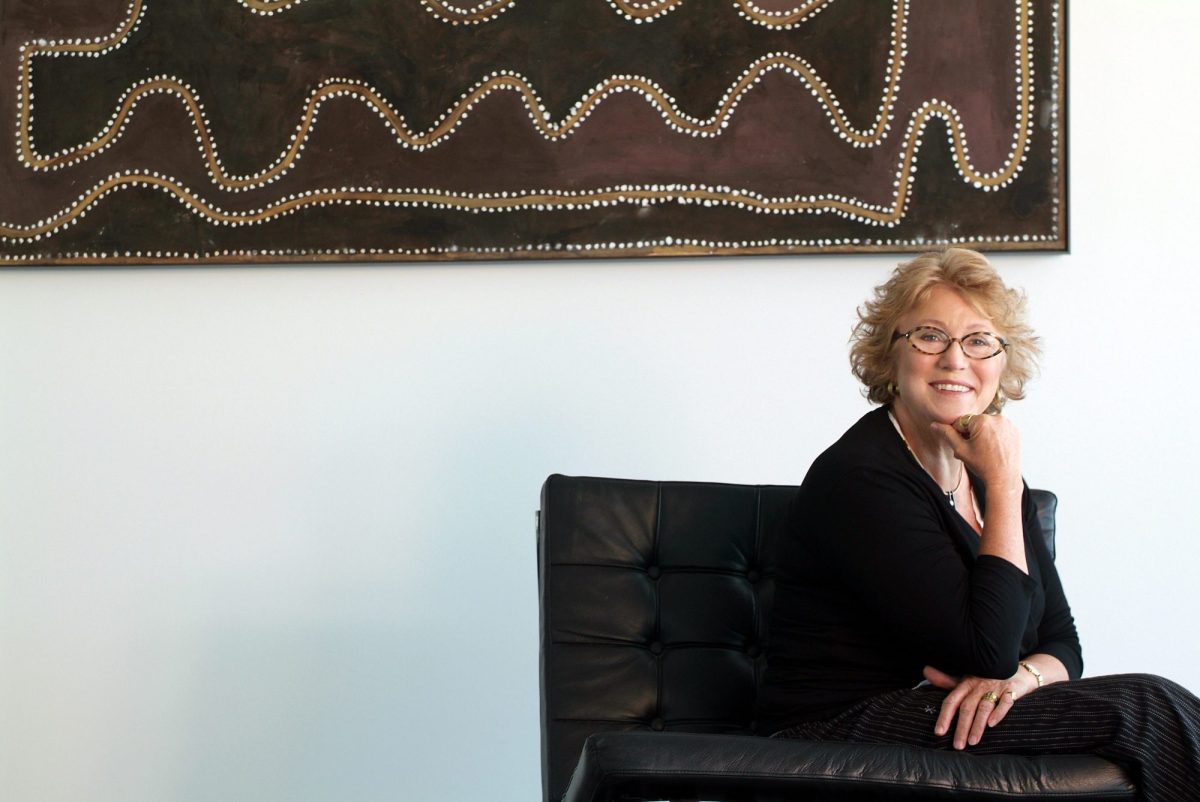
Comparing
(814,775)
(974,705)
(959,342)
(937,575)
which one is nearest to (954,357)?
(959,342)

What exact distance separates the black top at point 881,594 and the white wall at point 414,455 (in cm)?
61

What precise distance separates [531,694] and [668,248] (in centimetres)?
88

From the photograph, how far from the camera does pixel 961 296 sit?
1.77 meters

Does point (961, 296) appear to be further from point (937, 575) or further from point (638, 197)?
point (638, 197)

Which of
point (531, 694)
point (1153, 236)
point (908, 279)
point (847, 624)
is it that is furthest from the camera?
point (531, 694)

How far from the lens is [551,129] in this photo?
7.70 feet

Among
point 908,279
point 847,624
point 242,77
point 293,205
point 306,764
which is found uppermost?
point 242,77

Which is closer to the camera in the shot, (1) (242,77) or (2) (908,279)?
(2) (908,279)

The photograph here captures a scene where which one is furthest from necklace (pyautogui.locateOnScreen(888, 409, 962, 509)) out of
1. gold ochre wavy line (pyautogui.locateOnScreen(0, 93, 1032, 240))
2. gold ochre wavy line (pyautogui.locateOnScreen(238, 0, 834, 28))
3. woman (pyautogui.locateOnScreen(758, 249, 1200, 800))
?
gold ochre wavy line (pyautogui.locateOnScreen(238, 0, 834, 28))

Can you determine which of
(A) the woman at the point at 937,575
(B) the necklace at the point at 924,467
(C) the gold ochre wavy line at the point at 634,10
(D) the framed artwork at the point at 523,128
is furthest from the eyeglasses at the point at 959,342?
(C) the gold ochre wavy line at the point at 634,10

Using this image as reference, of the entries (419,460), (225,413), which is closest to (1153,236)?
(419,460)

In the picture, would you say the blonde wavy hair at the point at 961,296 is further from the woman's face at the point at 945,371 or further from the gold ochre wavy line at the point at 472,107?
the gold ochre wavy line at the point at 472,107

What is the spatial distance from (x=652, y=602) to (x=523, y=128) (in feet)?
3.12

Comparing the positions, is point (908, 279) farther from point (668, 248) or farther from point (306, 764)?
point (306, 764)
